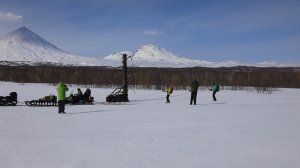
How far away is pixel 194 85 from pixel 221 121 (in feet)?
30.5

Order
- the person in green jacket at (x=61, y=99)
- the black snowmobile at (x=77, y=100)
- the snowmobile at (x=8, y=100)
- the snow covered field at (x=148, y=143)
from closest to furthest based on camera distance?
1. the snow covered field at (x=148, y=143)
2. the person in green jacket at (x=61, y=99)
3. the snowmobile at (x=8, y=100)
4. the black snowmobile at (x=77, y=100)

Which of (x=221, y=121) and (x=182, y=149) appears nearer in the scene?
(x=182, y=149)

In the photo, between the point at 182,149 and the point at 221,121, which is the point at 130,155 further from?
the point at 221,121

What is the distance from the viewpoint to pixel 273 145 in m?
10.5

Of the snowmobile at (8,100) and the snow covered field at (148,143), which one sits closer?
the snow covered field at (148,143)

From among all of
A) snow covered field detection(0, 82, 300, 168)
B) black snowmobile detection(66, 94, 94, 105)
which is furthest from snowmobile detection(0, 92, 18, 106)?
snow covered field detection(0, 82, 300, 168)

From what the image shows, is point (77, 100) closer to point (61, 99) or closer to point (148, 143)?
point (61, 99)

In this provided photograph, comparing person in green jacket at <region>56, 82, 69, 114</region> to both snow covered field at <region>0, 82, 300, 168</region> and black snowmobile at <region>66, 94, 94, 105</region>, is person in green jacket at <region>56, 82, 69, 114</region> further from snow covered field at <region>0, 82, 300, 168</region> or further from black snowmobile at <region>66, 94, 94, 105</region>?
black snowmobile at <region>66, 94, 94, 105</region>

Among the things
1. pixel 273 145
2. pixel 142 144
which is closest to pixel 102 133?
pixel 142 144

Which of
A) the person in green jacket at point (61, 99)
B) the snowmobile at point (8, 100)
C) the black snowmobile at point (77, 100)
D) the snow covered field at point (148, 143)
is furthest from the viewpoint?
the black snowmobile at point (77, 100)

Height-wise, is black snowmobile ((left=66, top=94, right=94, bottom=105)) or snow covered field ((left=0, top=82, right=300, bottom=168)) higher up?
black snowmobile ((left=66, top=94, right=94, bottom=105))

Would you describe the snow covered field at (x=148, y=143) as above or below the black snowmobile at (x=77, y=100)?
below

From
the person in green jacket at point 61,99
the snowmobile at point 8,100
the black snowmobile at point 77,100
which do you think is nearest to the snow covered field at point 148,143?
the person in green jacket at point 61,99

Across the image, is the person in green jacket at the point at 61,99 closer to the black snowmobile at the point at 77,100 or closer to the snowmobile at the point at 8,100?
the snowmobile at the point at 8,100
